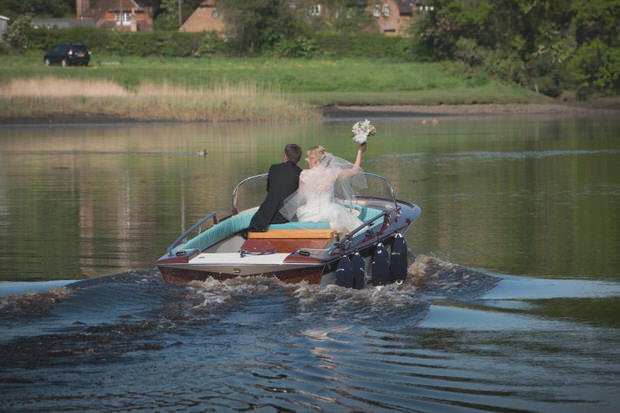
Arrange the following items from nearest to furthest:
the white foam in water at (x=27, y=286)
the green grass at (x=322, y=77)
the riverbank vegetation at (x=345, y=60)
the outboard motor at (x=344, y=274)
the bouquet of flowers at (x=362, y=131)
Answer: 1. the outboard motor at (x=344, y=274)
2. the white foam in water at (x=27, y=286)
3. the bouquet of flowers at (x=362, y=131)
4. the riverbank vegetation at (x=345, y=60)
5. the green grass at (x=322, y=77)

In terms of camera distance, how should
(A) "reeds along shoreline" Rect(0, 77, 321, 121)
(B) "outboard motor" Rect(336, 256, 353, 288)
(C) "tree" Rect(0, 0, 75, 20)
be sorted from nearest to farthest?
1. (B) "outboard motor" Rect(336, 256, 353, 288)
2. (A) "reeds along shoreline" Rect(0, 77, 321, 121)
3. (C) "tree" Rect(0, 0, 75, 20)

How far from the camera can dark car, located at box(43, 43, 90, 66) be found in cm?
6009

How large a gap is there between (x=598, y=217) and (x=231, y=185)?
801 centimetres

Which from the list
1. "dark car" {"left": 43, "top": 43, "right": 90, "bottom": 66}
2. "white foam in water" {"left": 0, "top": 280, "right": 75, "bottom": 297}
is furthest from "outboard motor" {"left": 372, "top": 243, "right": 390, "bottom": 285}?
"dark car" {"left": 43, "top": 43, "right": 90, "bottom": 66}

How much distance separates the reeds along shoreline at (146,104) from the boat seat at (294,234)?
31.0 metres

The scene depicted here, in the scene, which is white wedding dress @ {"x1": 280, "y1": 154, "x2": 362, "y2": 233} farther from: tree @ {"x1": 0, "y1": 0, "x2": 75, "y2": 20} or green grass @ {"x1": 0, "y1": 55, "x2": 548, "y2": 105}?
tree @ {"x1": 0, "y1": 0, "x2": 75, "y2": 20}

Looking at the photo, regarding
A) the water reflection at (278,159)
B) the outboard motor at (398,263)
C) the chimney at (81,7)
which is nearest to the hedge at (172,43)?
the water reflection at (278,159)

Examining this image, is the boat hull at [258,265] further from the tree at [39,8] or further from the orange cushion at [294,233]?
the tree at [39,8]

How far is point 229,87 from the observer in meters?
47.5

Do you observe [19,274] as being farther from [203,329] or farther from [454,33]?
[454,33]

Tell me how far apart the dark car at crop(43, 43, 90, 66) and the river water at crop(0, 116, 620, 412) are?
1690 inches

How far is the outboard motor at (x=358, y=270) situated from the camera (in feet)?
31.2

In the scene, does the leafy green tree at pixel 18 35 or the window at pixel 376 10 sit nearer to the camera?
the leafy green tree at pixel 18 35

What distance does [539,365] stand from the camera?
7.33 m
